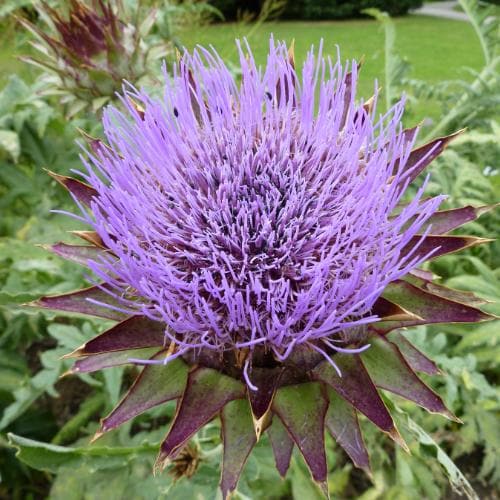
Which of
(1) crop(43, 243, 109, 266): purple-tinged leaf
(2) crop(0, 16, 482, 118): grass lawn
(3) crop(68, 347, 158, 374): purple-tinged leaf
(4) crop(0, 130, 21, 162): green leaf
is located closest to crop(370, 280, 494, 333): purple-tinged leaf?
(3) crop(68, 347, 158, 374): purple-tinged leaf

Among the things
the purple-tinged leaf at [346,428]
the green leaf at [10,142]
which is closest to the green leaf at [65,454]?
the purple-tinged leaf at [346,428]

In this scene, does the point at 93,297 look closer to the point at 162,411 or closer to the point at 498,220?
the point at 162,411

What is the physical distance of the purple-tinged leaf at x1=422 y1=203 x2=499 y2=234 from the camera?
2.96 feet

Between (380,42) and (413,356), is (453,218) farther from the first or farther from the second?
(380,42)

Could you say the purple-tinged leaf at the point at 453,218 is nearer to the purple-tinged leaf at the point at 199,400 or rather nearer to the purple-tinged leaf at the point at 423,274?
the purple-tinged leaf at the point at 423,274

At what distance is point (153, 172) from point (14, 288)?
64 centimetres

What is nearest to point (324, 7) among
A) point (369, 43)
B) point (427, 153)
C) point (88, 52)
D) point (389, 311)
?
point (369, 43)

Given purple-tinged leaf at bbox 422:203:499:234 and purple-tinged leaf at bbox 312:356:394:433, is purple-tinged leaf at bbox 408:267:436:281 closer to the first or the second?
purple-tinged leaf at bbox 422:203:499:234

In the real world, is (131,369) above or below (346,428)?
below

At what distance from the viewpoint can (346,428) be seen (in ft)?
→ 2.63

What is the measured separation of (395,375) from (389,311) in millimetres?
99

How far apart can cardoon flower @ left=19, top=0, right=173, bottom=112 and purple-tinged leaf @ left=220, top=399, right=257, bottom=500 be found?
2.74ft

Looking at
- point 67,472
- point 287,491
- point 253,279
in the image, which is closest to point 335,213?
point 253,279

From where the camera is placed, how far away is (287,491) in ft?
4.19
